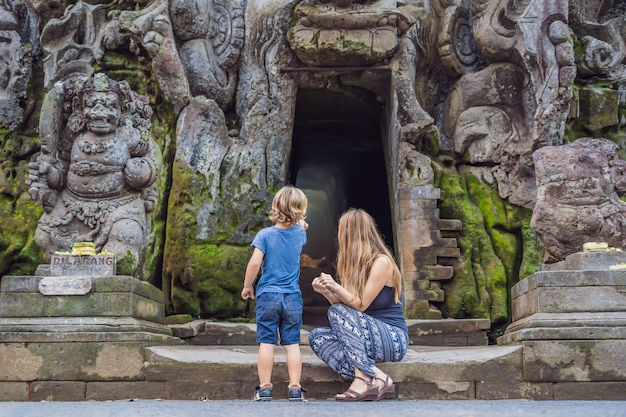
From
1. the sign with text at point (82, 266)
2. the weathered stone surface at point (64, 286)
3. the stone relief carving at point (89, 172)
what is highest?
the stone relief carving at point (89, 172)

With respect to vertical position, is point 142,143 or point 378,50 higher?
point 378,50

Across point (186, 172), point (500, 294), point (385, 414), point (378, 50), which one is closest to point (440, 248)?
point (500, 294)

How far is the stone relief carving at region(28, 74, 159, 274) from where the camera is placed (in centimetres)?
612

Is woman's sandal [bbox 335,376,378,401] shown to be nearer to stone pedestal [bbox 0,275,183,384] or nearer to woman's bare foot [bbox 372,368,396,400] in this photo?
woman's bare foot [bbox 372,368,396,400]

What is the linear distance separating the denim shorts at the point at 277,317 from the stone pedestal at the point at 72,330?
109 cm

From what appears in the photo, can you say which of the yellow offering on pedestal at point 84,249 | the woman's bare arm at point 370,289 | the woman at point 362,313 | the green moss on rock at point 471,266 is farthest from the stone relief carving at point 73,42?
the woman's bare arm at point 370,289

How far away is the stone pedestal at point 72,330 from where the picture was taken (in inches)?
195

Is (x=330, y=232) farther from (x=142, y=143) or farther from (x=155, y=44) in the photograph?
(x=142, y=143)

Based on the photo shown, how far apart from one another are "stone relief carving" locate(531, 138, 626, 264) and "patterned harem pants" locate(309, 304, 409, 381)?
1815 mm

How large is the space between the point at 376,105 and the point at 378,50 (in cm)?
138

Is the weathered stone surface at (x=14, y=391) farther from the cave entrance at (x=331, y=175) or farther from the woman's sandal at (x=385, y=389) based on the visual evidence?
the cave entrance at (x=331, y=175)

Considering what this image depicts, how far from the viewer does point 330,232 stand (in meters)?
13.2

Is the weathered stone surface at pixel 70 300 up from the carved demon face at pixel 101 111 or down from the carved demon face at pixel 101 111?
down

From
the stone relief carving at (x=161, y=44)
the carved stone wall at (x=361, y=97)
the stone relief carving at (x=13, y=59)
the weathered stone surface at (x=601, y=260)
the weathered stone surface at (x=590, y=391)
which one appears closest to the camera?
the weathered stone surface at (x=590, y=391)
